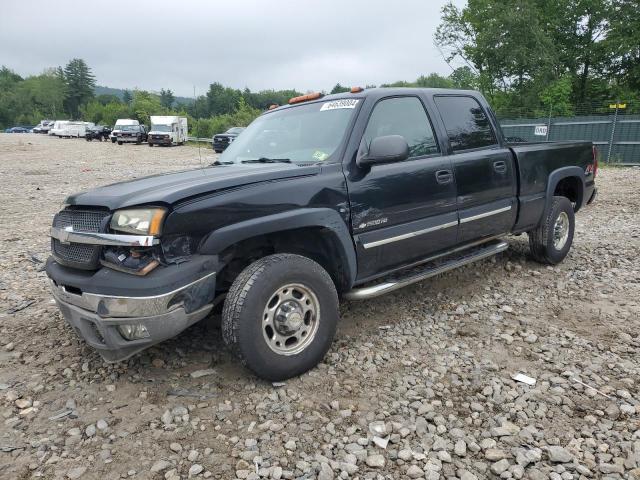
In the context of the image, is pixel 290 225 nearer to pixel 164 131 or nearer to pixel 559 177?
pixel 559 177

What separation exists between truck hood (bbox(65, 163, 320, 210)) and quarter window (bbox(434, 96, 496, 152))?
1626 mm

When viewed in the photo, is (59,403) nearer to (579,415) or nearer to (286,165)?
(286,165)

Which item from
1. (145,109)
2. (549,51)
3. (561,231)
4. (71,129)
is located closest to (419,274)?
(561,231)

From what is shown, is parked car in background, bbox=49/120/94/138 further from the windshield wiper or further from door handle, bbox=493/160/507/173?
door handle, bbox=493/160/507/173

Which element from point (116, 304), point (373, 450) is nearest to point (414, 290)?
point (373, 450)

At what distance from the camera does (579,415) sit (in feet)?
8.66

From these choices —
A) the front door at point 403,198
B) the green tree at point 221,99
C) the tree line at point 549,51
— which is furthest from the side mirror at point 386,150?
the green tree at point 221,99

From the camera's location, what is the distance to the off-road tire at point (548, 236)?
505cm

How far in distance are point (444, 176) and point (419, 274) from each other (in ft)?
2.78

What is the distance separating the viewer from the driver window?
11.7 feet

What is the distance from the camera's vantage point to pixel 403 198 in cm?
353

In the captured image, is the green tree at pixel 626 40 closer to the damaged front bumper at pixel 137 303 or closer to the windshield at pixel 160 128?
the windshield at pixel 160 128

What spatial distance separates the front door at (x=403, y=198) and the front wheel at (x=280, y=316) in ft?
1.68

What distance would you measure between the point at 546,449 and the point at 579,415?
441 mm
